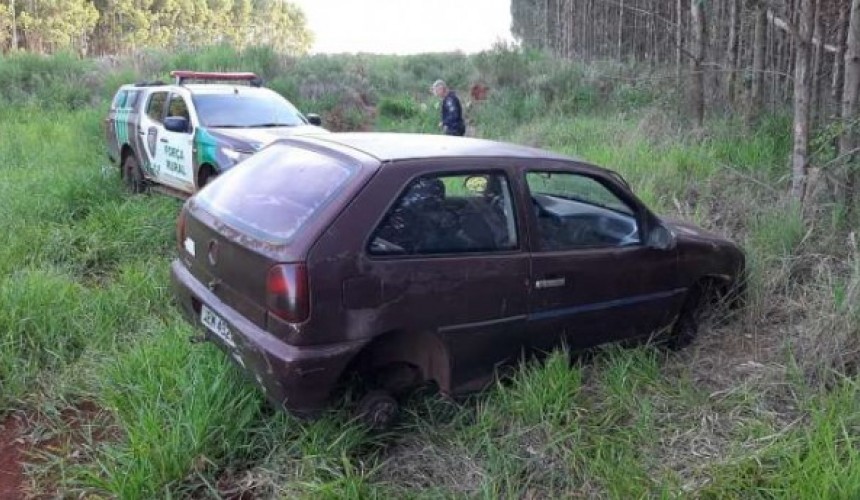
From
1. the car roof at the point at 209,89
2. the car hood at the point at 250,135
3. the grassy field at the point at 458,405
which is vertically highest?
the car roof at the point at 209,89

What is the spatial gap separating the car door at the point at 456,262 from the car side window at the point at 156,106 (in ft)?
20.4

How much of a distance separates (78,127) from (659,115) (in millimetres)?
10066

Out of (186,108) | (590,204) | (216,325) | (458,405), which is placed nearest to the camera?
(216,325)

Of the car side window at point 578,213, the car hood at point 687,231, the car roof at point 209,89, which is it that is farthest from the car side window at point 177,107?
the car hood at point 687,231

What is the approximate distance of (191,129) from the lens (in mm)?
7914

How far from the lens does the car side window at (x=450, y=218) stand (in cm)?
336

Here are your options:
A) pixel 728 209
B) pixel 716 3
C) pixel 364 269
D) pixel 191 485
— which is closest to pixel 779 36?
pixel 716 3

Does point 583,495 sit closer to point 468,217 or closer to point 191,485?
point 468,217

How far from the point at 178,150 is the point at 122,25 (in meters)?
46.6

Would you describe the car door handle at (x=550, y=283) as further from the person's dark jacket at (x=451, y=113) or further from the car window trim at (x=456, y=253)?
the person's dark jacket at (x=451, y=113)

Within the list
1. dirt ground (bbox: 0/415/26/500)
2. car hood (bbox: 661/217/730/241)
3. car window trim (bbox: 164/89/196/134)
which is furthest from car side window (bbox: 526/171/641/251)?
car window trim (bbox: 164/89/196/134)

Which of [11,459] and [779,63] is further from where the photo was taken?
[779,63]

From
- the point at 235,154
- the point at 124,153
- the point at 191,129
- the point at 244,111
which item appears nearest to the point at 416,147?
the point at 235,154

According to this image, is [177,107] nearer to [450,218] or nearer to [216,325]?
[216,325]
